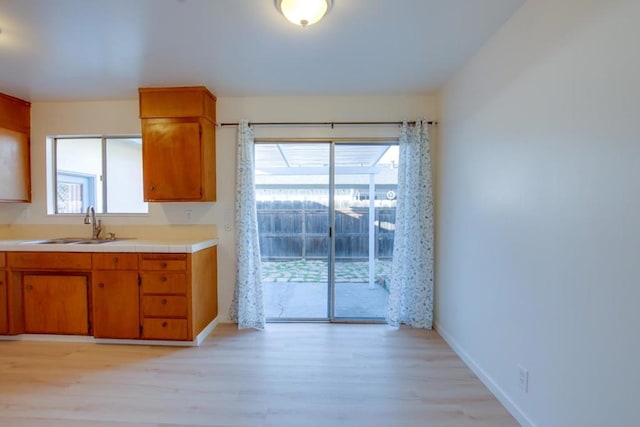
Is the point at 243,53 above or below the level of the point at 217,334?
above

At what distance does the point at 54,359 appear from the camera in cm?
252

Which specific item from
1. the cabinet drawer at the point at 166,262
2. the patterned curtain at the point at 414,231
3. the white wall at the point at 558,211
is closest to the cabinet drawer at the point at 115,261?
the cabinet drawer at the point at 166,262

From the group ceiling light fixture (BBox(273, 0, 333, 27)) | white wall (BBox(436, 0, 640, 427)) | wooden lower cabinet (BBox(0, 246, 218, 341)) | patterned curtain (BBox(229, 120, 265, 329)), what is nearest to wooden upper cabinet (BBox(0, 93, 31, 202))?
wooden lower cabinet (BBox(0, 246, 218, 341))

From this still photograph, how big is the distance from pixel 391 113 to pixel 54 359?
12.7ft

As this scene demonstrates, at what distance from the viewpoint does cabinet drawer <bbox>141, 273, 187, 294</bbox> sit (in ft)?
8.84

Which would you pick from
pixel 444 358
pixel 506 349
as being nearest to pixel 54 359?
pixel 444 358

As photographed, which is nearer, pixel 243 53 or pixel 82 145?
pixel 243 53

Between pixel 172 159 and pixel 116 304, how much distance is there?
57.0 inches

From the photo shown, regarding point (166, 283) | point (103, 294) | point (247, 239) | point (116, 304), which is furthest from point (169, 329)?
point (247, 239)

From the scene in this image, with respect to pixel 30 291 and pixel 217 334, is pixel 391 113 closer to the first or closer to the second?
pixel 217 334

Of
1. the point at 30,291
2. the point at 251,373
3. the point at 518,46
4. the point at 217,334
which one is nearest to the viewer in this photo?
the point at 518,46

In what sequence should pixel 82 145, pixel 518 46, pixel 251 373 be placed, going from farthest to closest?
pixel 82 145
pixel 251 373
pixel 518 46

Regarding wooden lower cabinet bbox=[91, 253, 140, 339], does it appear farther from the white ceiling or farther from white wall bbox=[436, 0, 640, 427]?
white wall bbox=[436, 0, 640, 427]

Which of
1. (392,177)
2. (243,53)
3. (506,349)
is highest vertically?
(243,53)
